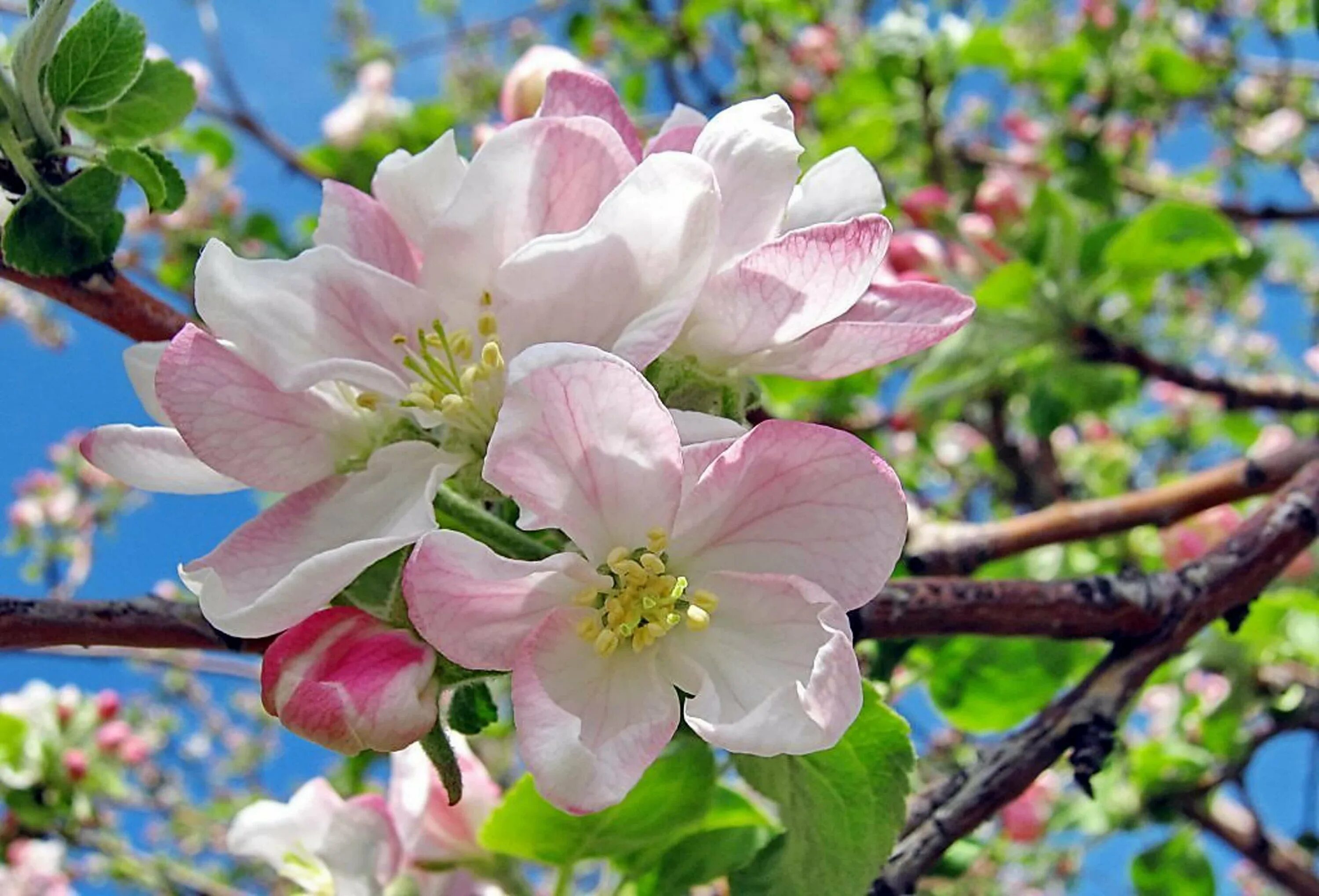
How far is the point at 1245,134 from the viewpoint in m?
3.25

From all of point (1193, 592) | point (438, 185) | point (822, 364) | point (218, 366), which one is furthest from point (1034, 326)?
point (218, 366)

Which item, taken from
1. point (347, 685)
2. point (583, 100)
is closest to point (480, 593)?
point (347, 685)

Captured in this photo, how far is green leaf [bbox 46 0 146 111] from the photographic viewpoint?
693mm

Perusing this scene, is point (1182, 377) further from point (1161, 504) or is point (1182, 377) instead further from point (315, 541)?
point (315, 541)

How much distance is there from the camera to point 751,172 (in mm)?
683

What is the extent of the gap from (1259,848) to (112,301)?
1653 millimetres

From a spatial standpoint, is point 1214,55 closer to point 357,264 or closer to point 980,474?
point 980,474

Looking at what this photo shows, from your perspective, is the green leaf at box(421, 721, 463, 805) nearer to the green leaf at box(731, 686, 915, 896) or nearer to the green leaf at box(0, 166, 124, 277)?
the green leaf at box(731, 686, 915, 896)

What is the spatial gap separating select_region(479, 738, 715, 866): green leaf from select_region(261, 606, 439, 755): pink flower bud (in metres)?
0.31

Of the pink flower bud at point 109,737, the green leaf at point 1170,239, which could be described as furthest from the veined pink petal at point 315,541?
the pink flower bud at point 109,737

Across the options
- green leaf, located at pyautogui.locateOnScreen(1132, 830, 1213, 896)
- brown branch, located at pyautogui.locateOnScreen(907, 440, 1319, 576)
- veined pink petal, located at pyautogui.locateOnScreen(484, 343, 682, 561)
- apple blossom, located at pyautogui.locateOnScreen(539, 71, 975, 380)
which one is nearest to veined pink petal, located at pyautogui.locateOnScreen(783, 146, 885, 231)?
apple blossom, located at pyautogui.locateOnScreen(539, 71, 975, 380)

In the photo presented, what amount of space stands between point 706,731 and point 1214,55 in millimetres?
3070

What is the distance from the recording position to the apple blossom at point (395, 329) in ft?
2.04

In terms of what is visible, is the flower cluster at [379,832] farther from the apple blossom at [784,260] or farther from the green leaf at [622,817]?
the apple blossom at [784,260]
